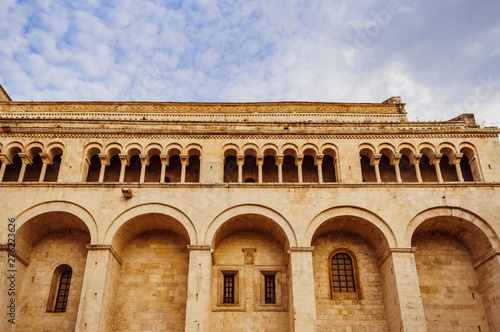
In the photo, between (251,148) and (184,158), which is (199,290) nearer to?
(184,158)

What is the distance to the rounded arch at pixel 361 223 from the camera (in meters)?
16.6

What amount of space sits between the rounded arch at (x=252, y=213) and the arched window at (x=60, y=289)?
20.2 feet

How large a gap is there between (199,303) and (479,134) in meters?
13.5

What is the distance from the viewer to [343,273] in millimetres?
17938

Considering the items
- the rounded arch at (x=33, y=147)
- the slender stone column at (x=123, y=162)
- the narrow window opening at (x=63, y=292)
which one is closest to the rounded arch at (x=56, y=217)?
the narrow window opening at (x=63, y=292)

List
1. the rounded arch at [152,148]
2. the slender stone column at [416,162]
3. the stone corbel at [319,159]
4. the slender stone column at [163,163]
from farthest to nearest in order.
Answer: the rounded arch at [152,148]
the stone corbel at [319,159]
the slender stone column at [416,162]
the slender stone column at [163,163]

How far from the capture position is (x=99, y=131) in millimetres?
18828

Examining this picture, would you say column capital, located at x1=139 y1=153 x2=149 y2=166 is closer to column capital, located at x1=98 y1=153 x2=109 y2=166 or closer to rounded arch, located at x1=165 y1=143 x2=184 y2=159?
rounded arch, located at x1=165 y1=143 x2=184 y2=159

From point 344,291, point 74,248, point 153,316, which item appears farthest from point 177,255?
point 344,291

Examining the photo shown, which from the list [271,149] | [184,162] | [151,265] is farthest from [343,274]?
[184,162]

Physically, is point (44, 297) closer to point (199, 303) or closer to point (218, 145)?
point (199, 303)

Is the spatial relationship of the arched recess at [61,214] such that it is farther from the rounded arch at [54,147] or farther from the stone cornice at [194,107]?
the stone cornice at [194,107]

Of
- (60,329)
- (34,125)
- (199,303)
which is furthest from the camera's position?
(34,125)

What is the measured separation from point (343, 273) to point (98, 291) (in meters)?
9.51
